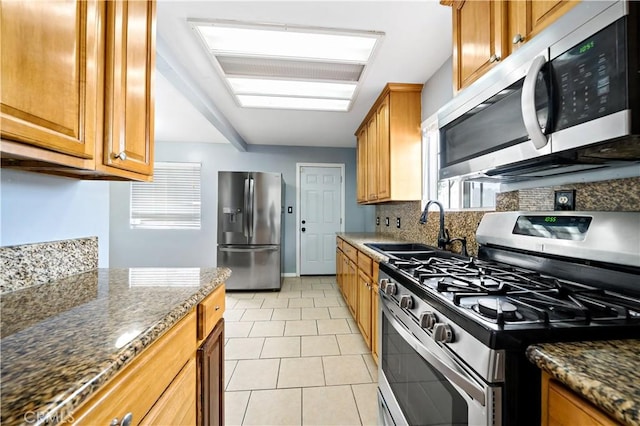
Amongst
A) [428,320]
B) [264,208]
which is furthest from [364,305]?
[264,208]

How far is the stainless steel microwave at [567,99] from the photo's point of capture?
65cm

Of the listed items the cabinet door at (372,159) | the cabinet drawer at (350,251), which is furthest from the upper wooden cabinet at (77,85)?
the cabinet door at (372,159)

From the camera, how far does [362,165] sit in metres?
3.76

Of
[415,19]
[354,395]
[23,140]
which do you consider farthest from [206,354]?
[415,19]

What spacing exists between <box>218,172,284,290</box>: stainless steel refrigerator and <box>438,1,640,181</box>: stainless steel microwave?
324 cm

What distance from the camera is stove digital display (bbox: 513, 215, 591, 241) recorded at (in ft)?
3.22

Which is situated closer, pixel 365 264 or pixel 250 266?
pixel 365 264

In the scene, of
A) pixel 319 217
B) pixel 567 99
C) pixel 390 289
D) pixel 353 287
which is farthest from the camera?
pixel 319 217

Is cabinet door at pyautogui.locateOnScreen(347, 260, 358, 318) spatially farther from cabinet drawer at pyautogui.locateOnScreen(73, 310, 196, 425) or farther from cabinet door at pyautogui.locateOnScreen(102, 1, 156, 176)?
cabinet door at pyautogui.locateOnScreen(102, 1, 156, 176)

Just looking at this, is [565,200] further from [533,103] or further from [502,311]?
[502,311]

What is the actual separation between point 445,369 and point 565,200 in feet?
2.93

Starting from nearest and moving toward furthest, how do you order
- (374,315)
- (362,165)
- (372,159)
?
(374,315) → (372,159) → (362,165)

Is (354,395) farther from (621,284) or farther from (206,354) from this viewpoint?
(621,284)

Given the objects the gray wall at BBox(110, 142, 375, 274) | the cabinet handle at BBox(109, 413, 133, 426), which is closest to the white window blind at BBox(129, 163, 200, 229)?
the gray wall at BBox(110, 142, 375, 274)
